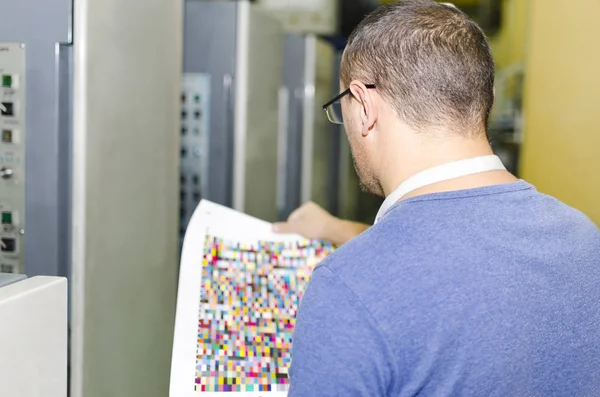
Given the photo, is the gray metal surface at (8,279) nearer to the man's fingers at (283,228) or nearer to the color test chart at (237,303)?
the color test chart at (237,303)

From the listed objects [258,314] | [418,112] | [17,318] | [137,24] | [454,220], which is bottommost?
[258,314]

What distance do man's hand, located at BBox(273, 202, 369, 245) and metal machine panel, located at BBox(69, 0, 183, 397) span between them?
27 centimetres

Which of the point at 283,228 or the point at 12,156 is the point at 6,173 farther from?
the point at 283,228

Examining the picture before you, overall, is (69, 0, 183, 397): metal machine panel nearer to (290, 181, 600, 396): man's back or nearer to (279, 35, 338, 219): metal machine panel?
(290, 181, 600, 396): man's back

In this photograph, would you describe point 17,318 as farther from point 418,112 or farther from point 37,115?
point 418,112

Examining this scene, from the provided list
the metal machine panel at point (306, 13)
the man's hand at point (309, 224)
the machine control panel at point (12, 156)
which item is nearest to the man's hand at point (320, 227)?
the man's hand at point (309, 224)

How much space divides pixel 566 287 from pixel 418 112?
11.2 inches

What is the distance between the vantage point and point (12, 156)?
101 cm

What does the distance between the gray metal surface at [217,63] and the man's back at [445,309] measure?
966mm

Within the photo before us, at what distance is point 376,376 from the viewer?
75 centimetres

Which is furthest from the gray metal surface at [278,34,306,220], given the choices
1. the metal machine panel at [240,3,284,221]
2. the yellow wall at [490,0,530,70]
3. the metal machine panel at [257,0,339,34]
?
the yellow wall at [490,0,530,70]

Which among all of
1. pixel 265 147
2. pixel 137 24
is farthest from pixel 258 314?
pixel 265 147

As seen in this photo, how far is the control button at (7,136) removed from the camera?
1009mm


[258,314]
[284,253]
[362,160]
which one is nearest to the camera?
[362,160]
